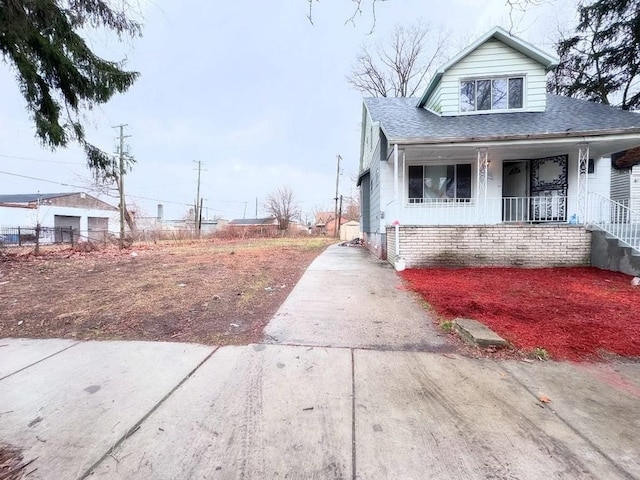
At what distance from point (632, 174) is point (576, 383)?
14.6 m

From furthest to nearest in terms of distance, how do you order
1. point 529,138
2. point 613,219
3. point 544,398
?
point 613,219, point 529,138, point 544,398

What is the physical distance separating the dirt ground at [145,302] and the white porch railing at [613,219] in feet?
25.4

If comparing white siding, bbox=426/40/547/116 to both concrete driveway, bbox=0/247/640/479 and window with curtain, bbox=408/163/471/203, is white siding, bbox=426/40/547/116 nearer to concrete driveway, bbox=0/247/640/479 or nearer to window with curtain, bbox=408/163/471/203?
window with curtain, bbox=408/163/471/203

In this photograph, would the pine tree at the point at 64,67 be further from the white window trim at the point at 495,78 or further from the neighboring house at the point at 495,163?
the white window trim at the point at 495,78

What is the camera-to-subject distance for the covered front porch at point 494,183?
370 inches

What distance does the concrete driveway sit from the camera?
72.8 inches

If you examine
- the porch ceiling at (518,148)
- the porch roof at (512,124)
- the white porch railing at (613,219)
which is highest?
the porch roof at (512,124)

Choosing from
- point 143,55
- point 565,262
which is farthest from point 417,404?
point 565,262

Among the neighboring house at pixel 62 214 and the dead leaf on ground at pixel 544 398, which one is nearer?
the dead leaf on ground at pixel 544 398

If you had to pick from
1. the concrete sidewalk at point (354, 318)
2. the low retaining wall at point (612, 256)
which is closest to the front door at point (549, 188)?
the low retaining wall at point (612, 256)

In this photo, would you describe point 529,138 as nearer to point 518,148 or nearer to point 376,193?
point 518,148

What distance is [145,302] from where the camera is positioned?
5312 millimetres

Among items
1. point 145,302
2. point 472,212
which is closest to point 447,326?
point 145,302

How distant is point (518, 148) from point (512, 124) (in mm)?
854
